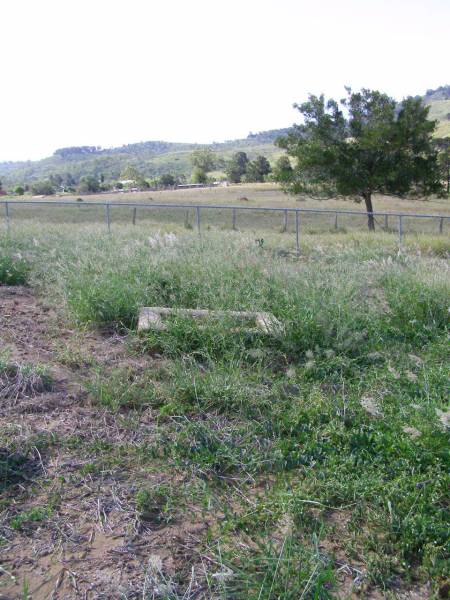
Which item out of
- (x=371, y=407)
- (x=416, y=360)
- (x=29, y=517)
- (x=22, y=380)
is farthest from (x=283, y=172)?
(x=29, y=517)

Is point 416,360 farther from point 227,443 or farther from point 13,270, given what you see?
point 13,270

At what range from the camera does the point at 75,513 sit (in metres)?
3.24

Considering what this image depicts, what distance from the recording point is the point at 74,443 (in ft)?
12.8

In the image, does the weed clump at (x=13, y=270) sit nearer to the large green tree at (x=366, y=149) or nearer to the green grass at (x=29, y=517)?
the green grass at (x=29, y=517)

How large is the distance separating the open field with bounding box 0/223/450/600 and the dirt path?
1 centimetres

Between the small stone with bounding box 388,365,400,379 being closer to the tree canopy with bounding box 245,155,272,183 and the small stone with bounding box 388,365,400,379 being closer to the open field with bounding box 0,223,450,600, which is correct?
the open field with bounding box 0,223,450,600

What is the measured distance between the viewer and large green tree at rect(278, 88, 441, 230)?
1051 inches

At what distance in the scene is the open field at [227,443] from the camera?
9.28 ft

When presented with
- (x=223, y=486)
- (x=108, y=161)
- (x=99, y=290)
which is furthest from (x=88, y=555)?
(x=108, y=161)

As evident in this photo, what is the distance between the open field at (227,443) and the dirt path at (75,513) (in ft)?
0.03

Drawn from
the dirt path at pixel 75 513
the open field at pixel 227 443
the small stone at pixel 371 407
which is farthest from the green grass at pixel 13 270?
the small stone at pixel 371 407

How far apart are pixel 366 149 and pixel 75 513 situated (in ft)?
85.3

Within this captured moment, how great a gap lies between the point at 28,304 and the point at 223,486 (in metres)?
4.48

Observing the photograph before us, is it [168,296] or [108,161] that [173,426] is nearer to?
[168,296]
